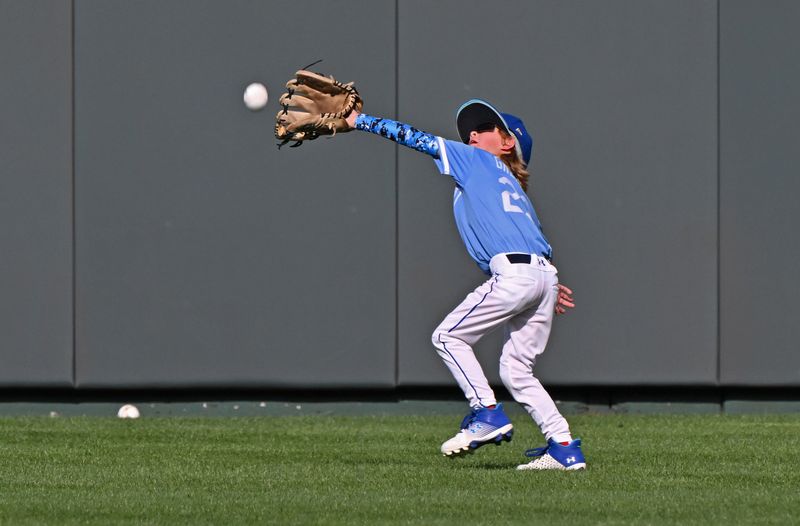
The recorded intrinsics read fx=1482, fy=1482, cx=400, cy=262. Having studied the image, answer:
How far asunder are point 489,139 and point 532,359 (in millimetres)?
1152

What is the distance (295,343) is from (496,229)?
411 cm

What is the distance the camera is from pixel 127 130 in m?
10.8

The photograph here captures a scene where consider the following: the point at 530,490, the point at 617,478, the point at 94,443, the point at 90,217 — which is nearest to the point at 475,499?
the point at 530,490

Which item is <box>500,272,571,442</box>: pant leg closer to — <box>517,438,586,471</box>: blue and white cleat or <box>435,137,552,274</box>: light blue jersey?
<box>517,438,586,471</box>: blue and white cleat

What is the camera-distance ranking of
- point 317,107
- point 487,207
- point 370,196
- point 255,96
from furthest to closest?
point 370,196
point 255,96
point 317,107
point 487,207

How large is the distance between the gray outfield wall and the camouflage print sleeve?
3821mm

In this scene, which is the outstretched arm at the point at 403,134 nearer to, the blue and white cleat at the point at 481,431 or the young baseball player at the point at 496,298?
the young baseball player at the point at 496,298

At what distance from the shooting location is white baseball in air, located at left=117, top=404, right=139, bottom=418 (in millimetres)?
10805

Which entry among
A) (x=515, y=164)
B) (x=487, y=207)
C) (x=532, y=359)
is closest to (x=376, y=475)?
(x=532, y=359)

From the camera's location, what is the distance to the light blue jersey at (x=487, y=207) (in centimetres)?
690

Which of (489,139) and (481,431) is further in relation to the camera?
(489,139)

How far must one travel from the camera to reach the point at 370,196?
10.8 metres

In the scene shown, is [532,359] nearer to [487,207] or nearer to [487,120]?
[487,207]

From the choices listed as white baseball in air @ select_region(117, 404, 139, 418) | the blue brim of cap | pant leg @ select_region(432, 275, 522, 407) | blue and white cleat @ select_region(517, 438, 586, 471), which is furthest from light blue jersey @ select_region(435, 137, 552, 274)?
white baseball in air @ select_region(117, 404, 139, 418)
